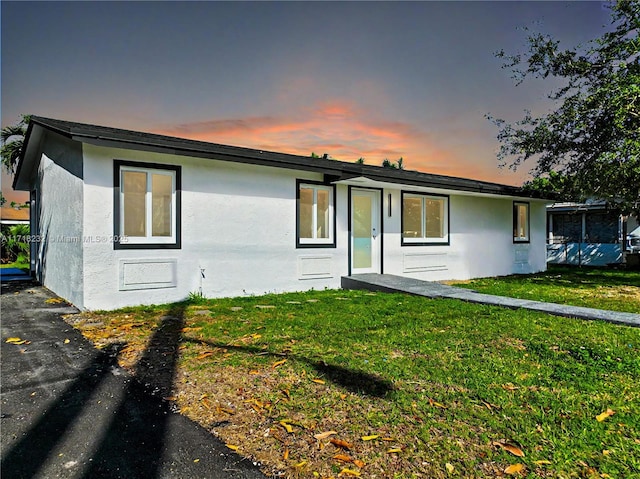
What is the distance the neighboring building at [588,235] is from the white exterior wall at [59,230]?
21829mm

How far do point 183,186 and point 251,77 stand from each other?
576 cm

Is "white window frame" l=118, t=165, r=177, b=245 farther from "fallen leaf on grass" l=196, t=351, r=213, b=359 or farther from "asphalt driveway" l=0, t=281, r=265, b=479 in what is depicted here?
"fallen leaf on grass" l=196, t=351, r=213, b=359

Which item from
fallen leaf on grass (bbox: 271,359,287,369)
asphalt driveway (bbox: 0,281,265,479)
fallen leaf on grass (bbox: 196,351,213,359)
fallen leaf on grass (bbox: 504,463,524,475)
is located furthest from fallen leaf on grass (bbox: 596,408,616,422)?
fallen leaf on grass (bbox: 196,351,213,359)

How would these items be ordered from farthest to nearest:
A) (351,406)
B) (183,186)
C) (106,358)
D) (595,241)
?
1. (595,241)
2. (183,186)
3. (106,358)
4. (351,406)

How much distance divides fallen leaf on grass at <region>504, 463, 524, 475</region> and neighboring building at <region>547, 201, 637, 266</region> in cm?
2137

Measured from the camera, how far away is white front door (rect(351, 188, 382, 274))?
10422 mm

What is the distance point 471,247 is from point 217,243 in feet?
28.5

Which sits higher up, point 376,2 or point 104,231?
point 376,2

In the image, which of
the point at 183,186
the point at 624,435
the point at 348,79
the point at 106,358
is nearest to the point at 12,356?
the point at 106,358

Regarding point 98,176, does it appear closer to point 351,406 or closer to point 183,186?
point 183,186

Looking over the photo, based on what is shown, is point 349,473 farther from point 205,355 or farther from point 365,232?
point 365,232

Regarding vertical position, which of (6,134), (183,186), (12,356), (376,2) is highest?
(376,2)

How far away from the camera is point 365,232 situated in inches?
419

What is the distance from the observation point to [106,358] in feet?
13.8
